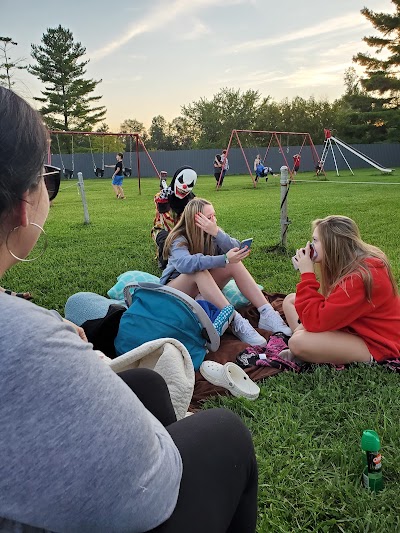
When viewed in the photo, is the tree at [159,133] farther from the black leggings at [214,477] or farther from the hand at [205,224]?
the black leggings at [214,477]

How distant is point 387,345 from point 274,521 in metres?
1.44

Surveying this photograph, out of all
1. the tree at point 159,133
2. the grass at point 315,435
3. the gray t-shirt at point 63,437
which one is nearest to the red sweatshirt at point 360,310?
the grass at point 315,435

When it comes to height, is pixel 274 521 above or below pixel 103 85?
below

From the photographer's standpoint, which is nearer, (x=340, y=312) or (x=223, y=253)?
(x=340, y=312)

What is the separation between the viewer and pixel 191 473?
1.01m

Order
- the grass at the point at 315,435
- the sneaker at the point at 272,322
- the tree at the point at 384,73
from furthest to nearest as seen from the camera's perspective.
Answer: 1. the tree at the point at 384,73
2. the sneaker at the point at 272,322
3. the grass at the point at 315,435

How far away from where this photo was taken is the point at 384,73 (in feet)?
109

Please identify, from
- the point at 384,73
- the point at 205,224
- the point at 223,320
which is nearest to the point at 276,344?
the point at 223,320

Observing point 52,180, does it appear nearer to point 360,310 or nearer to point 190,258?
point 360,310

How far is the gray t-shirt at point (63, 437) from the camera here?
733 millimetres

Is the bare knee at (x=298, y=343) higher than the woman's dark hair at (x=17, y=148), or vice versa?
the woman's dark hair at (x=17, y=148)

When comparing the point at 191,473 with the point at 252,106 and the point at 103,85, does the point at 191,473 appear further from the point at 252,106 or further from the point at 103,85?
the point at 252,106

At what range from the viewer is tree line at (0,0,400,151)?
33188 millimetres

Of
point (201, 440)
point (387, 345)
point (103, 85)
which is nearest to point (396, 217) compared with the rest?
point (387, 345)
